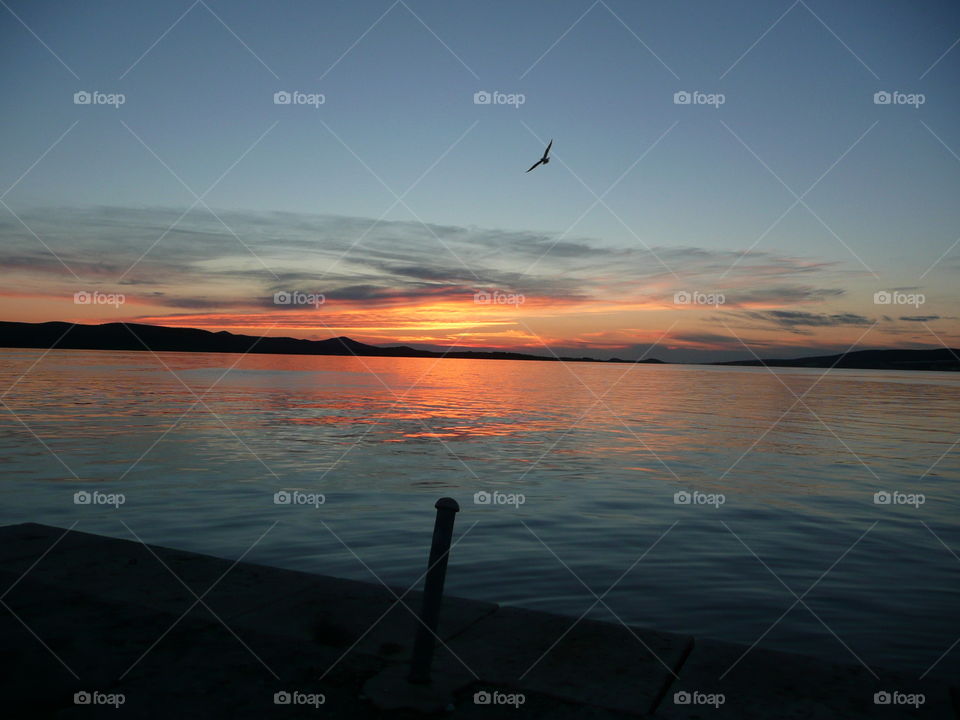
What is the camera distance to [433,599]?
220 inches

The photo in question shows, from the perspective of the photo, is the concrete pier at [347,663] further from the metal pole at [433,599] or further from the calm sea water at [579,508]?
the calm sea water at [579,508]

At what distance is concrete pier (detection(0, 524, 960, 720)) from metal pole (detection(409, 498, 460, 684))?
17 centimetres

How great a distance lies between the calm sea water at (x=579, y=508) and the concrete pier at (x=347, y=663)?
8.96ft

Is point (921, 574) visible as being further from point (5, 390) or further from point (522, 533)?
point (5, 390)

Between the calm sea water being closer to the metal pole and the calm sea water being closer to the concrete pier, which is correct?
the concrete pier

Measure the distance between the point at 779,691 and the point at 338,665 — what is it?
3.38 metres

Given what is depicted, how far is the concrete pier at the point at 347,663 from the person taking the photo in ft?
17.1

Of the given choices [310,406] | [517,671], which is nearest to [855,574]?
[517,671]

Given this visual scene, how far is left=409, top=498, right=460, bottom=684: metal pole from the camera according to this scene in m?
5.43

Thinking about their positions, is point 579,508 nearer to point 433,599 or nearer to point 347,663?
point 347,663

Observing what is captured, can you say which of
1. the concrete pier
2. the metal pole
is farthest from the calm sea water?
the metal pole

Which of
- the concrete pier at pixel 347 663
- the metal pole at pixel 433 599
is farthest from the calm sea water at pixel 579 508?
the metal pole at pixel 433 599

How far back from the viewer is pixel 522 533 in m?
13.7

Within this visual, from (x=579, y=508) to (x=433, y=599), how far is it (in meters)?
11.0
